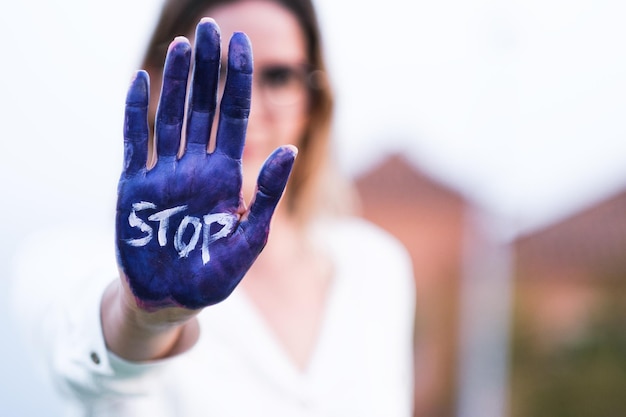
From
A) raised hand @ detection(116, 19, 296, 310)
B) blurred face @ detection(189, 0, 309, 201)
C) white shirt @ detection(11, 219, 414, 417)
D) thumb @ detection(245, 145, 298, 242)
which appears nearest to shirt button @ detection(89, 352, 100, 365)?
white shirt @ detection(11, 219, 414, 417)

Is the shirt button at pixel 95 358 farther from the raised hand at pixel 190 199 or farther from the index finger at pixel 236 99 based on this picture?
the index finger at pixel 236 99

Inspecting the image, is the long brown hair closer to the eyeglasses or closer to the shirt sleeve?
the eyeglasses

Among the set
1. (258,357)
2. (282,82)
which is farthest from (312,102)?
(258,357)

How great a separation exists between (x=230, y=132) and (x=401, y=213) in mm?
5786

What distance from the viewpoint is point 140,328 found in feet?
3.03

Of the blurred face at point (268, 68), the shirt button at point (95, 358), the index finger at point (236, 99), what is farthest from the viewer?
the blurred face at point (268, 68)

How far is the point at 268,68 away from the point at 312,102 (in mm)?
252

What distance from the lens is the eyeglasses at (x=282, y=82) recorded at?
1.48 metres

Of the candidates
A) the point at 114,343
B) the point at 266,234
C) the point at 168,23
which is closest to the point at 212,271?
Result: the point at 266,234

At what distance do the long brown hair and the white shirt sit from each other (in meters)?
0.11

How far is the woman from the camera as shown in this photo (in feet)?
2.75

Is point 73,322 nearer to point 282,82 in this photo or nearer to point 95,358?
point 95,358

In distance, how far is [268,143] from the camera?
1528 millimetres

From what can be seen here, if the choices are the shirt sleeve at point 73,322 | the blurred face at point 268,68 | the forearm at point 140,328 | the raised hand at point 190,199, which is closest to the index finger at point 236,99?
the raised hand at point 190,199
